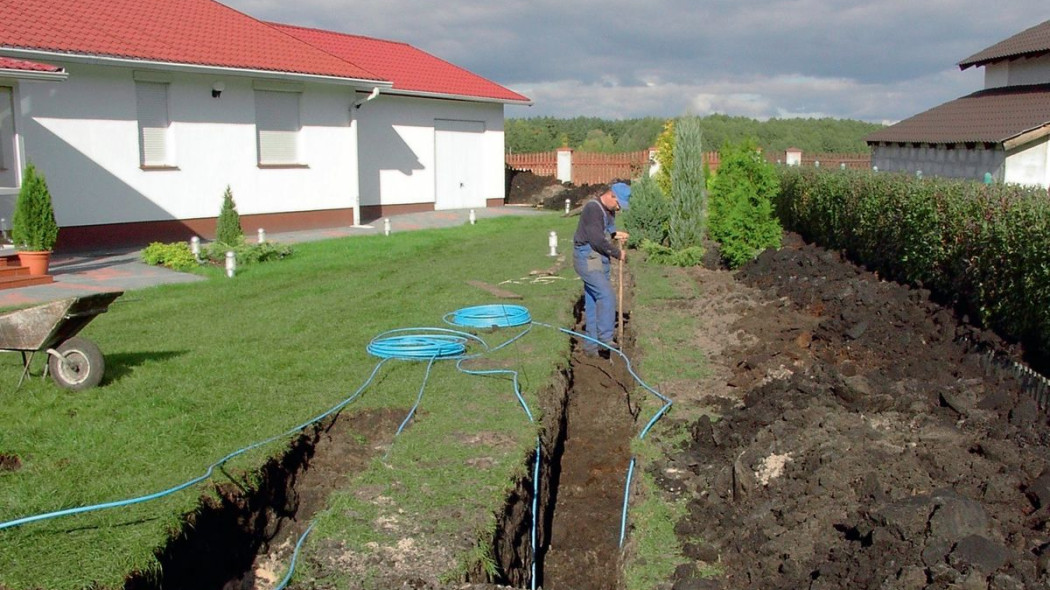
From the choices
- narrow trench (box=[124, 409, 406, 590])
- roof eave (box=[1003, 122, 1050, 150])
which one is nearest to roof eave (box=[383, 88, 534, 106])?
roof eave (box=[1003, 122, 1050, 150])

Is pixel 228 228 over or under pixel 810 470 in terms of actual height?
over

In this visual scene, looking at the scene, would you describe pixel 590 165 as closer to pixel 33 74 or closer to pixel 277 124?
pixel 277 124

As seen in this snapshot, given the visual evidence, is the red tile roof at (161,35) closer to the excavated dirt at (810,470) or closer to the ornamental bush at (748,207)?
the ornamental bush at (748,207)

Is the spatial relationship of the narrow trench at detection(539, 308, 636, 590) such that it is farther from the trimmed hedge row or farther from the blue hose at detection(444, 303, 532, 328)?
the trimmed hedge row

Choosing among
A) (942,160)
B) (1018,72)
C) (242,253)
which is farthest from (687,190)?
(1018,72)

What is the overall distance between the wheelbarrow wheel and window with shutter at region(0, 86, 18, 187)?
9553mm

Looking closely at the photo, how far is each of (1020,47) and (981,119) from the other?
4.38m

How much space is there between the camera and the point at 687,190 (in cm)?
1462

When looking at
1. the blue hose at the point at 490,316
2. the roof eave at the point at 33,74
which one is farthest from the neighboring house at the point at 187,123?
the blue hose at the point at 490,316

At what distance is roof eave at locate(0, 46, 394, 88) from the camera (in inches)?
566

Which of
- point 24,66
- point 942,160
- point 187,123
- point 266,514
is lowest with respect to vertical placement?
point 266,514

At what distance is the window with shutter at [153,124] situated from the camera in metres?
16.6

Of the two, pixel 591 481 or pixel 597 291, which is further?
pixel 597 291

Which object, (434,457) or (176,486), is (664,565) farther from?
(176,486)
